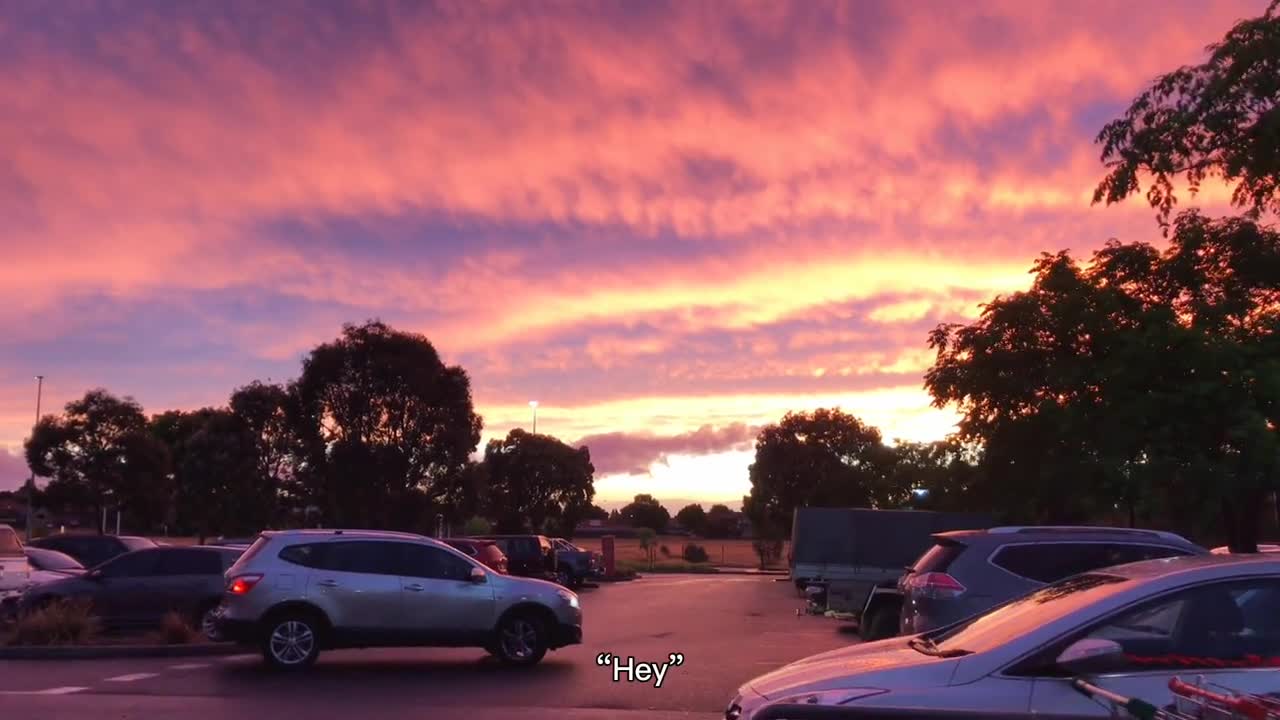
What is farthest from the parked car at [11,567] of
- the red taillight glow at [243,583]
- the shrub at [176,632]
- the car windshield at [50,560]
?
the red taillight glow at [243,583]

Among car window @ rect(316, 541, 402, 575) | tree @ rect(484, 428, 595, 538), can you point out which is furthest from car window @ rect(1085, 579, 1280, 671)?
tree @ rect(484, 428, 595, 538)

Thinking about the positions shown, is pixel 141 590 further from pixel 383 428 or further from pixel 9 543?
pixel 383 428

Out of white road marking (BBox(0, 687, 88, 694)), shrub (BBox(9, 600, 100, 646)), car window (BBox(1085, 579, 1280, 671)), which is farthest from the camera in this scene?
shrub (BBox(9, 600, 100, 646))

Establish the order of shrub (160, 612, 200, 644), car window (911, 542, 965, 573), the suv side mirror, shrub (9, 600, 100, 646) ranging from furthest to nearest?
shrub (160, 612, 200, 644), shrub (9, 600, 100, 646), car window (911, 542, 965, 573), the suv side mirror

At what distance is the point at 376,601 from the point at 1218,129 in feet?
50.6

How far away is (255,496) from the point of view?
149 feet

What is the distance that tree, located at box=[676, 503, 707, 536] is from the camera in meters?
128

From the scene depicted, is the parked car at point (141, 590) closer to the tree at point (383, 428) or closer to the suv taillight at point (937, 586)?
the suv taillight at point (937, 586)

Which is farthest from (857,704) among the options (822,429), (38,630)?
(822,429)

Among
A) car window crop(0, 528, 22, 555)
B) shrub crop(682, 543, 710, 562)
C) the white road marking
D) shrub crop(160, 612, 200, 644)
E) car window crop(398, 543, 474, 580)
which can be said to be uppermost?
car window crop(0, 528, 22, 555)

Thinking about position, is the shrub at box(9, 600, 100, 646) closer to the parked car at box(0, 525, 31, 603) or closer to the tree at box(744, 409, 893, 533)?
the parked car at box(0, 525, 31, 603)

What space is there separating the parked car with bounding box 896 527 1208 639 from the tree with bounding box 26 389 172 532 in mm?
39929

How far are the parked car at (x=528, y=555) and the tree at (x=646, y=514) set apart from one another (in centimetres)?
8875

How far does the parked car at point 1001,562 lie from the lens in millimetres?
11492
